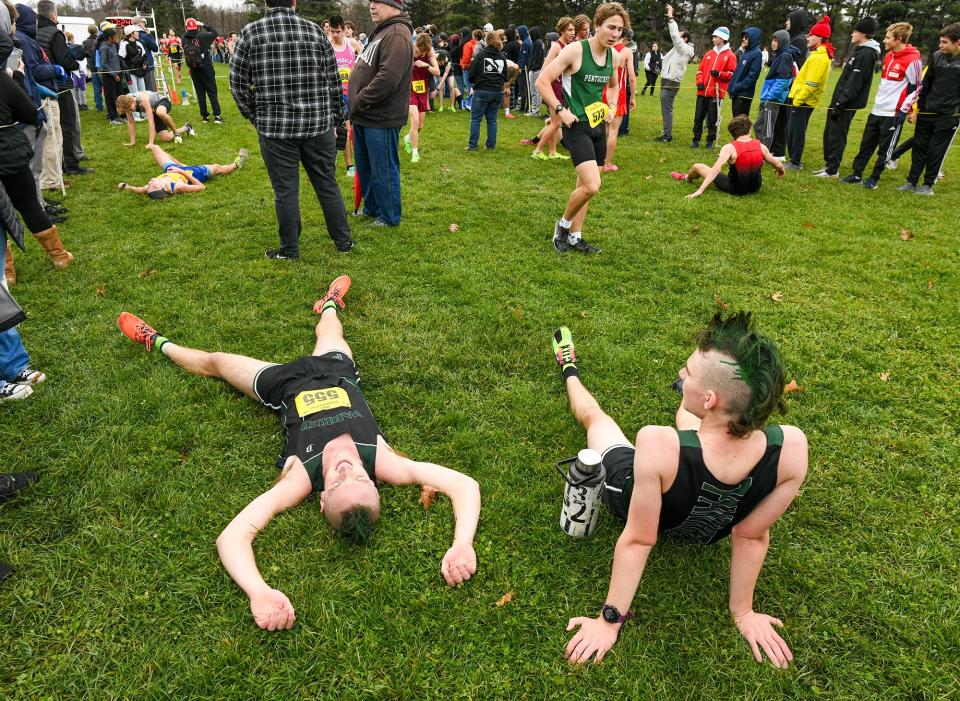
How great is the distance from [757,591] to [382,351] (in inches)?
115

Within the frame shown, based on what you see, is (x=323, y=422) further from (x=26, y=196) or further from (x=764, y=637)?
(x=26, y=196)

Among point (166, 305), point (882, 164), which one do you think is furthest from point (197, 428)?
point (882, 164)

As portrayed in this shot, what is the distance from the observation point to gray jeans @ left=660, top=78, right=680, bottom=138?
1111cm

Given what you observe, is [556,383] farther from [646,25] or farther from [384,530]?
[646,25]

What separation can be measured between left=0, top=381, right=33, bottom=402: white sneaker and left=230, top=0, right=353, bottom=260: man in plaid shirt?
8.71 feet

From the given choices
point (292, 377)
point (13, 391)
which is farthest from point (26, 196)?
point (292, 377)

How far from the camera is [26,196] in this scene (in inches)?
195

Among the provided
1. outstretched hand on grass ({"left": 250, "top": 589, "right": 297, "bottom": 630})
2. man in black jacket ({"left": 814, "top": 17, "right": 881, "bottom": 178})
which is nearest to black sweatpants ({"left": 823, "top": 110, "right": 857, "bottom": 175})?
man in black jacket ({"left": 814, "top": 17, "right": 881, "bottom": 178})

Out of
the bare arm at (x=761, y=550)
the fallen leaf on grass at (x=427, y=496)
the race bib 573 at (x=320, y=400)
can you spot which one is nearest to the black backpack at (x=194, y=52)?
the race bib 573 at (x=320, y=400)

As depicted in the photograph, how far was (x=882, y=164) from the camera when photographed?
8555 millimetres

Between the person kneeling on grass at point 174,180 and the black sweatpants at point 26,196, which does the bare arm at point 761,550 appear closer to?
the black sweatpants at point 26,196

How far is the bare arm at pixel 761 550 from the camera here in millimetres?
2152

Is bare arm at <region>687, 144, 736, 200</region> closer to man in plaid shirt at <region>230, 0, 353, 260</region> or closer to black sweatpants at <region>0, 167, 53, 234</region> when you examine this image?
man in plaid shirt at <region>230, 0, 353, 260</region>

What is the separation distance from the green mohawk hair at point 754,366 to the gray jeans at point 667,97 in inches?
426
